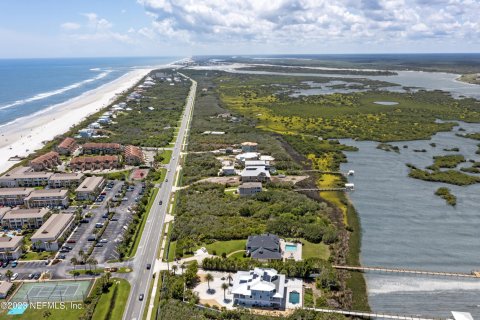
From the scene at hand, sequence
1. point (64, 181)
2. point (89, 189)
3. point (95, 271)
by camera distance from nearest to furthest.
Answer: point (95, 271) → point (89, 189) → point (64, 181)

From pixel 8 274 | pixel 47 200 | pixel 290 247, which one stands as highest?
pixel 47 200

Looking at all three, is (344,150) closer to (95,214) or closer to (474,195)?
(474,195)

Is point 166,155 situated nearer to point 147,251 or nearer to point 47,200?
point 47,200

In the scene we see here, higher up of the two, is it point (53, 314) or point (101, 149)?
point (101, 149)

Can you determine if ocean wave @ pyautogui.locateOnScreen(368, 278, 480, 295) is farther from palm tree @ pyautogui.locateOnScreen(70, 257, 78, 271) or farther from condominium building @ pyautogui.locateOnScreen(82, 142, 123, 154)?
condominium building @ pyautogui.locateOnScreen(82, 142, 123, 154)

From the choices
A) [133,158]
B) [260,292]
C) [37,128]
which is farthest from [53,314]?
[37,128]

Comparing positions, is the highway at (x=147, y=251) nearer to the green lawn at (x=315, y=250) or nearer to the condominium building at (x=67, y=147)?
the green lawn at (x=315, y=250)

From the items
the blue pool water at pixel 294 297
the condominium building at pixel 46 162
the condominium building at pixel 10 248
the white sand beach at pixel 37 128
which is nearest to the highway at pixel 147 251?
the condominium building at pixel 10 248
